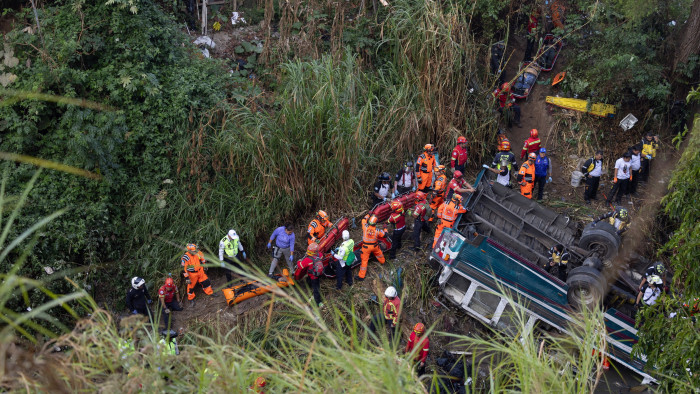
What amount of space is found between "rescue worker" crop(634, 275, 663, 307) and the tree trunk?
240 inches

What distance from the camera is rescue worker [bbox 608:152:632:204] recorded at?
11023 millimetres

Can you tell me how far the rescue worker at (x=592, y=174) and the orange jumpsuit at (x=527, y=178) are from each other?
1.23 m

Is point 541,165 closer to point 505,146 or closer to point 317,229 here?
point 505,146

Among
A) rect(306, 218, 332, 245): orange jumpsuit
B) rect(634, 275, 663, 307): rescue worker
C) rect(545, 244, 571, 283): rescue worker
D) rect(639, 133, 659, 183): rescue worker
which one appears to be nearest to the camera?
rect(634, 275, 663, 307): rescue worker

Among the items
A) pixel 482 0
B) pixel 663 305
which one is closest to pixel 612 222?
pixel 663 305

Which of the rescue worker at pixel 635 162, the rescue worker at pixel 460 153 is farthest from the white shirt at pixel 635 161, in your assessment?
the rescue worker at pixel 460 153

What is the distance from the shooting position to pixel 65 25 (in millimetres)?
10984

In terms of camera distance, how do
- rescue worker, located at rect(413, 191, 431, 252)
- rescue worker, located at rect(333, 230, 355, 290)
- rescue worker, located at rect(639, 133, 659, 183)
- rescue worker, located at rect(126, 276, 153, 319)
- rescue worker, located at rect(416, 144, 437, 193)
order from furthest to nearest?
rescue worker, located at rect(639, 133, 659, 183), rescue worker, located at rect(416, 144, 437, 193), rescue worker, located at rect(413, 191, 431, 252), rescue worker, located at rect(333, 230, 355, 290), rescue worker, located at rect(126, 276, 153, 319)

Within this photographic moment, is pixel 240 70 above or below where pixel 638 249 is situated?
above

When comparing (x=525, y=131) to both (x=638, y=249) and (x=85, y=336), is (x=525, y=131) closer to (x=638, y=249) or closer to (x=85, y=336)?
(x=638, y=249)

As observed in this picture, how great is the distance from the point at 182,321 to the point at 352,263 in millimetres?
3043

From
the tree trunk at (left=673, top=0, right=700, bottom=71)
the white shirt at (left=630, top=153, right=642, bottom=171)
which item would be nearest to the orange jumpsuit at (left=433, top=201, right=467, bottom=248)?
the white shirt at (left=630, top=153, right=642, bottom=171)

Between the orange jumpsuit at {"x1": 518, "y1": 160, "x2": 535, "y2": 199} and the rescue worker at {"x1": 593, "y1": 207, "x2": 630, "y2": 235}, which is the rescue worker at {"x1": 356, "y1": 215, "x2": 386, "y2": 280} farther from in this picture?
the rescue worker at {"x1": 593, "y1": 207, "x2": 630, "y2": 235}

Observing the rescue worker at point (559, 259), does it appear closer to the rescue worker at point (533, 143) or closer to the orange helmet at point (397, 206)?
the rescue worker at point (533, 143)
